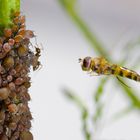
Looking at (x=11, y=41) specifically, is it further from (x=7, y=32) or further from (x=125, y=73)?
(x=125, y=73)

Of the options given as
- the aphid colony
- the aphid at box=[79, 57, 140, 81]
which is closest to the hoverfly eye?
the aphid at box=[79, 57, 140, 81]

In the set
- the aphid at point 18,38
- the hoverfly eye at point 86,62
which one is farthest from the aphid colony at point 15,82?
the hoverfly eye at point 86,62

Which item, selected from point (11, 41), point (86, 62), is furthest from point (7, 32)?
point (86, 62)

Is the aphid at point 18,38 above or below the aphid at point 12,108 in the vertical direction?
above

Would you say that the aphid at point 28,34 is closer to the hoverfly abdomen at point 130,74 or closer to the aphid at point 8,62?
the aphid at point 8,62

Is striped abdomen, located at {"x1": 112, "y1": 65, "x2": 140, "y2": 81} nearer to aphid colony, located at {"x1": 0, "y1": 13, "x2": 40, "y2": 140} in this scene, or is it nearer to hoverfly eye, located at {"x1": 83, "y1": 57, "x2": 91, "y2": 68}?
hoverfly eye, located at {"x1": 83, "y1": 57, "x2": 91, "y2": 68}

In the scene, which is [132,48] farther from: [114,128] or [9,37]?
[114,128]
